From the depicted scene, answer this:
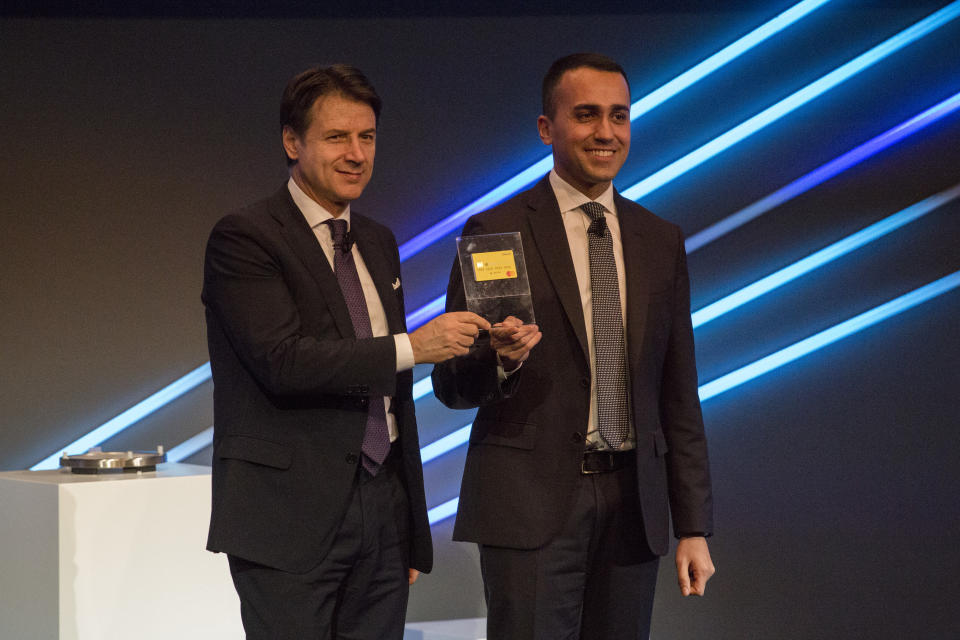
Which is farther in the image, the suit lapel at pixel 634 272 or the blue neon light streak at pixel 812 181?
the blue neon light streak at pixel 812 181

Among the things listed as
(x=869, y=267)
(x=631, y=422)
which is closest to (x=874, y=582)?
(x=869, y=267)

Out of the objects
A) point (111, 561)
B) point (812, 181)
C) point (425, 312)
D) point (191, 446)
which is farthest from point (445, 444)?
point (812, 181)

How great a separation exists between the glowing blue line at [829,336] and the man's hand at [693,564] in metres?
1.47

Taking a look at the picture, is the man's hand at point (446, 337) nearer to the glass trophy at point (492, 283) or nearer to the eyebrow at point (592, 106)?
the glass trophy at point (492, 283)

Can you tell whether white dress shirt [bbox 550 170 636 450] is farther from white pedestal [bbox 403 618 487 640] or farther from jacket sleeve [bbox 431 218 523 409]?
white pedestal [bbox 403 618 487 640]

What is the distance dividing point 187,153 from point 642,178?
1.72m

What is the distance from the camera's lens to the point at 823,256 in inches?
136

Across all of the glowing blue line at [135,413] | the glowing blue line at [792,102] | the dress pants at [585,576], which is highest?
the glowing blue line at [792,102]

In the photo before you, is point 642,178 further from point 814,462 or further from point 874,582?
point 874,582

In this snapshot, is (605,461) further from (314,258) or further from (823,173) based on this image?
(823,173)

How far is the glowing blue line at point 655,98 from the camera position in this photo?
3588 mm

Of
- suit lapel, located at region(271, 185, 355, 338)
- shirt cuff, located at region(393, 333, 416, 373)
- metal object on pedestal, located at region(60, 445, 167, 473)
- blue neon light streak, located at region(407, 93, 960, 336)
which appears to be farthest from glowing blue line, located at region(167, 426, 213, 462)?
shirt cuff, located at region(393, 333, 416, 373)

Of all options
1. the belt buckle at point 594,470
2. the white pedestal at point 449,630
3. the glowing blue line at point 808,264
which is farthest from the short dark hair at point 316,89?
the white pedestal at point 449,630

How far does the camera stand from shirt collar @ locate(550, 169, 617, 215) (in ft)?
6.84
